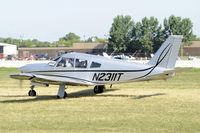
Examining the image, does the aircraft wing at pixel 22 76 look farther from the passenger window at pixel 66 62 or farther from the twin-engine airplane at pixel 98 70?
the passenger window at pixel 66 62

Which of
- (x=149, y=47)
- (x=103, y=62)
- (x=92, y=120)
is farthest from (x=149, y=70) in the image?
(x=149, y=47)

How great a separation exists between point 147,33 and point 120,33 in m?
7.65

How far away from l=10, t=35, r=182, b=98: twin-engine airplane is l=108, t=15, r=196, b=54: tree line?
329 feet

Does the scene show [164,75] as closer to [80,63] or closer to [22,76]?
[80,63]

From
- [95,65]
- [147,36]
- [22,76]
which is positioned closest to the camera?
[22,76]

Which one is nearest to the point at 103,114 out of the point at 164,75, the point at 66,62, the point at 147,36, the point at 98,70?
the point at 164,75

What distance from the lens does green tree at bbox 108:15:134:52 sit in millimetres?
122550

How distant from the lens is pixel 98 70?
1930 cm

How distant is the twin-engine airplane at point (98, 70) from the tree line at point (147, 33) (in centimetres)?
10033

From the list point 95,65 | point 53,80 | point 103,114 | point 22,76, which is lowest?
point 103,114

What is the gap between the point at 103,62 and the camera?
762 inches

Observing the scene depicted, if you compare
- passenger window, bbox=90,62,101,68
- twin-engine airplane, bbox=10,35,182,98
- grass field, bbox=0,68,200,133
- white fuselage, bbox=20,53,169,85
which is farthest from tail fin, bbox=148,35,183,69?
passenger window, bbox=90,62,101,68

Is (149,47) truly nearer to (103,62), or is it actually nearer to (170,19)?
(170,19)

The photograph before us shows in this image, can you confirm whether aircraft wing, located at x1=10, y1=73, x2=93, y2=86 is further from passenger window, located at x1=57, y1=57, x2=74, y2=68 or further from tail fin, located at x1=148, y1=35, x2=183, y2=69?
tail fin, located at x1=148, y1=35, x2=183, y2=69
